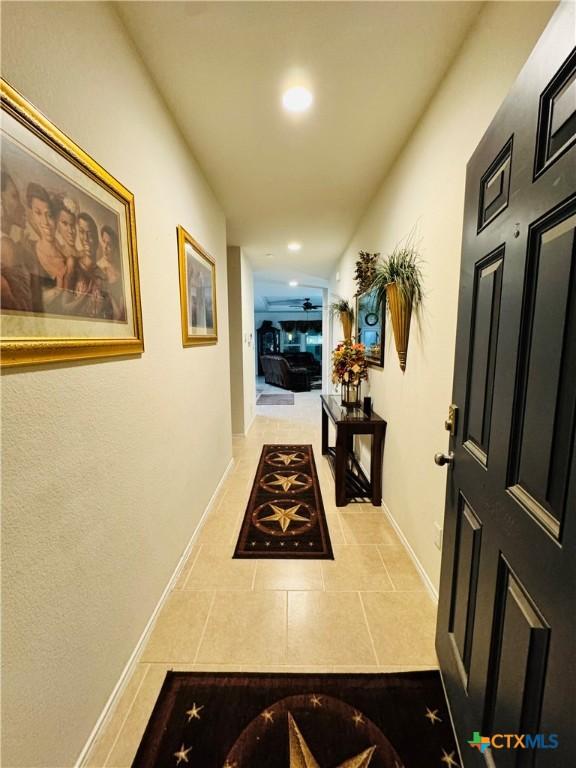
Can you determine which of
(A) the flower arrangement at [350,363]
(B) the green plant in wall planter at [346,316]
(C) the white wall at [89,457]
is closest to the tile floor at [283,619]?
(C) the white wall at [89,457]

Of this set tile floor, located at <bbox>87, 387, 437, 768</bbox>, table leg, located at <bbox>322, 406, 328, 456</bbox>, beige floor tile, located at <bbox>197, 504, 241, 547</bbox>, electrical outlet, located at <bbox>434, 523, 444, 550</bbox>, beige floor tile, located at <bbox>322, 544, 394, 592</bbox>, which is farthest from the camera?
table leg, located at <bbox>322, 406, 328, 456</bbox>

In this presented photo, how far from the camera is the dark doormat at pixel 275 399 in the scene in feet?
22.3

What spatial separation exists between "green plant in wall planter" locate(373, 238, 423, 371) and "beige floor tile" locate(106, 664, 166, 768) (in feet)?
6.84

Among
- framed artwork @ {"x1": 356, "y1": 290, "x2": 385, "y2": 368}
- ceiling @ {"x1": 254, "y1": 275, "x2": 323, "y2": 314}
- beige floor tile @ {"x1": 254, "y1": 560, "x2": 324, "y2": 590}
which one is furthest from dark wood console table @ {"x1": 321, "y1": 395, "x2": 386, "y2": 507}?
ceiling @ {"x1": 254, "y1": 275, "x2": 323, "y2": 314}

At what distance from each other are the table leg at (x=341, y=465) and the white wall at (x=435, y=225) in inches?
13.8

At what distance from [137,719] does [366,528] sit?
1.65 meters

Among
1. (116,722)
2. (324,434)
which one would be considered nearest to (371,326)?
(324,434)

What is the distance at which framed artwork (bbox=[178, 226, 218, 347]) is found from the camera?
6.34ft

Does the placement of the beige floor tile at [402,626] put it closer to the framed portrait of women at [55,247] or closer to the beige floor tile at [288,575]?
the beige floor tile at [288,575]

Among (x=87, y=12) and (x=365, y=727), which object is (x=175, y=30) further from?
(x=365, y=727)

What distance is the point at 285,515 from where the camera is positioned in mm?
2414

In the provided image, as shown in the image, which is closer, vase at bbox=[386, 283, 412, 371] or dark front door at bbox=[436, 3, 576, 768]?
dark front door at bbox=[436, 3, 576, 768]

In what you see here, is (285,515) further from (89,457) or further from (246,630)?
(89,457)

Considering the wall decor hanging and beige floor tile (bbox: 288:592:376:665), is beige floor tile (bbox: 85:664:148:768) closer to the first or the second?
beige floor tile (bbox: 288:592:376:665)
